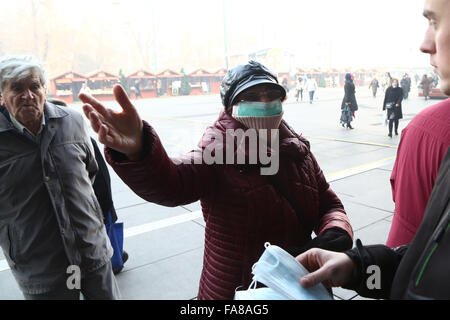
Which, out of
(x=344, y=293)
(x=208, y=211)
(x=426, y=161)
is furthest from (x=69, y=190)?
(x=344, y=293)

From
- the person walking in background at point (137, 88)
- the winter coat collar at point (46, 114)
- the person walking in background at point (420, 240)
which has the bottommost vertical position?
the person walking in background at point (420, 240)

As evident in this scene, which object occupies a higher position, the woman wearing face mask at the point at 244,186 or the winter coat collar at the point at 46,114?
the winter coat collar at the point at 46,114

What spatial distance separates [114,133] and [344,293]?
8.43 ft

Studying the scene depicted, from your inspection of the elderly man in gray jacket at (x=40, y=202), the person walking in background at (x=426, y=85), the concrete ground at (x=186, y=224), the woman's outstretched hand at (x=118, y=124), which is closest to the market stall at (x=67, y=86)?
the concrete ground at (x=186, y=224)

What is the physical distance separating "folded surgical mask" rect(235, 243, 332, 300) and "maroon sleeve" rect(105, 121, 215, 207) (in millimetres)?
509

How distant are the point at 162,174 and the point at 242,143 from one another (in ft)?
1.34

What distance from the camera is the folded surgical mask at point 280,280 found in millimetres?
1060

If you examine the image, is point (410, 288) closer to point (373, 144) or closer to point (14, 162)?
point (14, 162)

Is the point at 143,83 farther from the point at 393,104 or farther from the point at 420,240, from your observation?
the point at 420,240

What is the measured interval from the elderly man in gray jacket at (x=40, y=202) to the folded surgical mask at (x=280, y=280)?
133 centimetres

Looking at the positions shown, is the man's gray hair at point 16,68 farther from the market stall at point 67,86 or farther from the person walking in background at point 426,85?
the market stall at point 67,86

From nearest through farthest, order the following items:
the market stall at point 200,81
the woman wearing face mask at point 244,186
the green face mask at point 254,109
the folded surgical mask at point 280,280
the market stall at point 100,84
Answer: the folded surgical mask at point 280,280 → the woman wearing face mask at point 244,186 → the green face mask at point 254,109 → the market stall at point 100,84 → the market stall at point 200,81

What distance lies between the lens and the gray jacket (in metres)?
2.03

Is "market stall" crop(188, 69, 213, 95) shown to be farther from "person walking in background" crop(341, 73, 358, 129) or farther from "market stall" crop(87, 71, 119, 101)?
"person walking in background" crop(341, 73, 358, 129)
